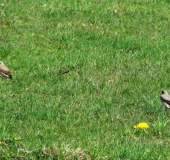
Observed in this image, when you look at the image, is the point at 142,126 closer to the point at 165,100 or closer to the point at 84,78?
the point at 165,100

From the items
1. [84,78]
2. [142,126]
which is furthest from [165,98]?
[84,78]

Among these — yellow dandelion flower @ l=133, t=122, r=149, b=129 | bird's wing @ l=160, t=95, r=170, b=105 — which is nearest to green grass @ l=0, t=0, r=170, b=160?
yellow dandelion flower @ l=133, t=122, r=149, b=129

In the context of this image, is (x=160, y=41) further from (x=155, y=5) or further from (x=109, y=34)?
(x=155, y=5)

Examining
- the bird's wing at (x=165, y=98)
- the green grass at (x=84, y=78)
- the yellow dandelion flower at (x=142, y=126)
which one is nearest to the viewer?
the green grass at (x=84, y=78)

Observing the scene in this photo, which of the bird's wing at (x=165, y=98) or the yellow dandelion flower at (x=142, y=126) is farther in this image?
the bird's wing at (x=165, y=98)

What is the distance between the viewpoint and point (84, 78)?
1280 cm

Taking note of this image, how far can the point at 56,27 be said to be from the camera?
16.8 meters

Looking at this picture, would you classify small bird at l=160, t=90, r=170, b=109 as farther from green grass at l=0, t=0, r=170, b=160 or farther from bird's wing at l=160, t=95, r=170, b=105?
green grass at l=0, t=0, r=170, b=160

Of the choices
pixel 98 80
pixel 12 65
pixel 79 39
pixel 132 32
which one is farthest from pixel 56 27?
pixel 98 80

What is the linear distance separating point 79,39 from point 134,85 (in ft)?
12.5

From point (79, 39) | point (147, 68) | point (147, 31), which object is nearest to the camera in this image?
point (147, 68)

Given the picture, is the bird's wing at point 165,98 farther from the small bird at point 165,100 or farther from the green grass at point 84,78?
the green grass at point 84,78

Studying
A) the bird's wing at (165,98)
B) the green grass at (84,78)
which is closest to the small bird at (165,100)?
the bird's wing at (165,98)

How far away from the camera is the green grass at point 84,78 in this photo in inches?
348
